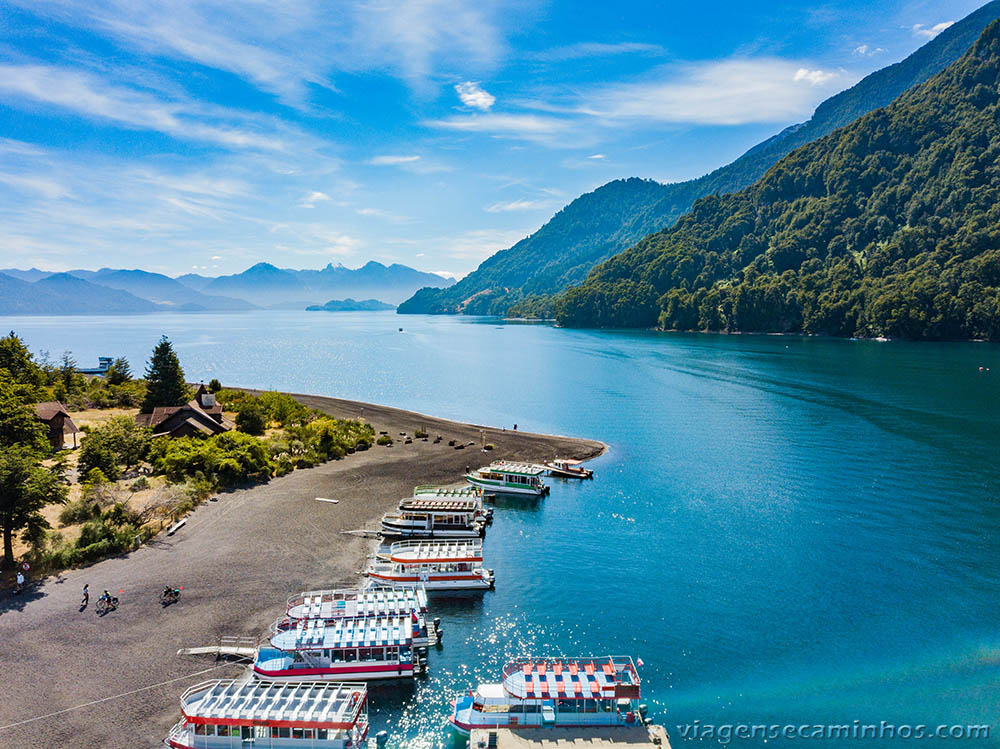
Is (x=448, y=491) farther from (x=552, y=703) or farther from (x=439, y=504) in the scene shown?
(x=552, y=703)

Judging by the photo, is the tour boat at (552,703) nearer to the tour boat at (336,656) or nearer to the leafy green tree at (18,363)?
the tour boat at (336,656)

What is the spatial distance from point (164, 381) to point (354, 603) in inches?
2749

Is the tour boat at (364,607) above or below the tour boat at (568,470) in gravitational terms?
below

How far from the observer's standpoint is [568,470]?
71.1 meters

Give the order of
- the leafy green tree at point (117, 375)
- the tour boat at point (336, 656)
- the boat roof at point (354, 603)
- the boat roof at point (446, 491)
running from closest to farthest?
1. the tour boat at point (336, 656)
2. the boat roof at point (354, 603)
3. the boat roof at point (446, 491)
4. the leafy green tree at point (117, 375)

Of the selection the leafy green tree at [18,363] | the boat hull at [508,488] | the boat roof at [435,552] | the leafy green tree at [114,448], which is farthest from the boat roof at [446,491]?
the leafy green tree at [18,363]

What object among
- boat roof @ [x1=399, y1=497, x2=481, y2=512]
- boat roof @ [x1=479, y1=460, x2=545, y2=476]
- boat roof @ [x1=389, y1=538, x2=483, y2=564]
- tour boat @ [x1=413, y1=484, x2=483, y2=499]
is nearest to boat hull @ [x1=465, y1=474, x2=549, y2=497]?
boat roof @ [x1=479, y1=460, x2=545, y2=476]

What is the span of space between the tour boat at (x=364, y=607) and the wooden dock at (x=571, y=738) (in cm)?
889

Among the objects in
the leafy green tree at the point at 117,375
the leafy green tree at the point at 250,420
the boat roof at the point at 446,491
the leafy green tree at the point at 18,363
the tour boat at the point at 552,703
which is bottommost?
the tour boat at the point at 552,703

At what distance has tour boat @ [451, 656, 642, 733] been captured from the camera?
28125mm

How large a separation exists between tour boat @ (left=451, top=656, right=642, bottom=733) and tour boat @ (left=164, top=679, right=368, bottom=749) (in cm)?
552

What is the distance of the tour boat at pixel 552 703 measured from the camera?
92.3 ft

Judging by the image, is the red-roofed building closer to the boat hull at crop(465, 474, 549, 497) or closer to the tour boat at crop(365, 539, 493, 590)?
the tour boat at crop(365, 539, 493, 590)

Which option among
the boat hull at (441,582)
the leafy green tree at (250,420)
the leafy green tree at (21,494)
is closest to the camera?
the leafy green tree at (21,494)
